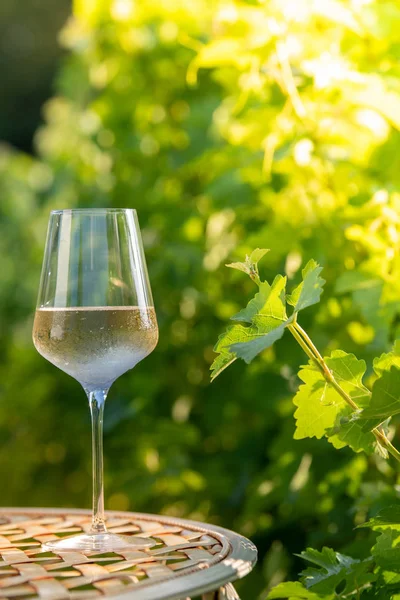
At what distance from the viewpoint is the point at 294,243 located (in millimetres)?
2139

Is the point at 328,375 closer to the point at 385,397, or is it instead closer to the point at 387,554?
the point at 385,397

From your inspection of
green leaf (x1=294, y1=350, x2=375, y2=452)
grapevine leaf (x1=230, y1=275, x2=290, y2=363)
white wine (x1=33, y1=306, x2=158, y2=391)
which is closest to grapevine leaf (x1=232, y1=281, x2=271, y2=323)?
grapevine leaf (x1=230, y1=275, x2=290, y2=363)

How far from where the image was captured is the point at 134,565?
1.26 m

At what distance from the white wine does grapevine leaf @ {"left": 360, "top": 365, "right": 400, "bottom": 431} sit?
365mm

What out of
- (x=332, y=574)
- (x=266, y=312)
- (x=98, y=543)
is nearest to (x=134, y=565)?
(x=98, y=543)

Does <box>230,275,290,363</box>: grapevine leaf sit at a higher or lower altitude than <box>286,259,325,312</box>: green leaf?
lower

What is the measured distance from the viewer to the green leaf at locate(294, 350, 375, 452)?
1265 millimetres

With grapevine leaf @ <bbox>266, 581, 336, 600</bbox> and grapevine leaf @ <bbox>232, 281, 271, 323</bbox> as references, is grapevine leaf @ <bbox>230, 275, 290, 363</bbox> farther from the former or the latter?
grapevine leaf @ <bbox>266, 581, 336, 600</bbox>

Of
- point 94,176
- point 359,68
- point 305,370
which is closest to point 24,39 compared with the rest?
point 94,176

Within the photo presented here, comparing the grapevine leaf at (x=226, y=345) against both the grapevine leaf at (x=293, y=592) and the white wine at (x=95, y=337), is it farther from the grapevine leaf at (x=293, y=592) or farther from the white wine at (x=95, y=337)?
the grapevine leaf at (x=293, y=592)

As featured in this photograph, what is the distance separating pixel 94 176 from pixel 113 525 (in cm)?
194

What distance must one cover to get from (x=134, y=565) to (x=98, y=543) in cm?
15

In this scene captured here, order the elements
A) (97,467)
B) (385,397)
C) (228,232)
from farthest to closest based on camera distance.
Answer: (228,232) < (97,467) < (385,397)

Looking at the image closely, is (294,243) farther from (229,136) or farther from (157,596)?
(157,596)
